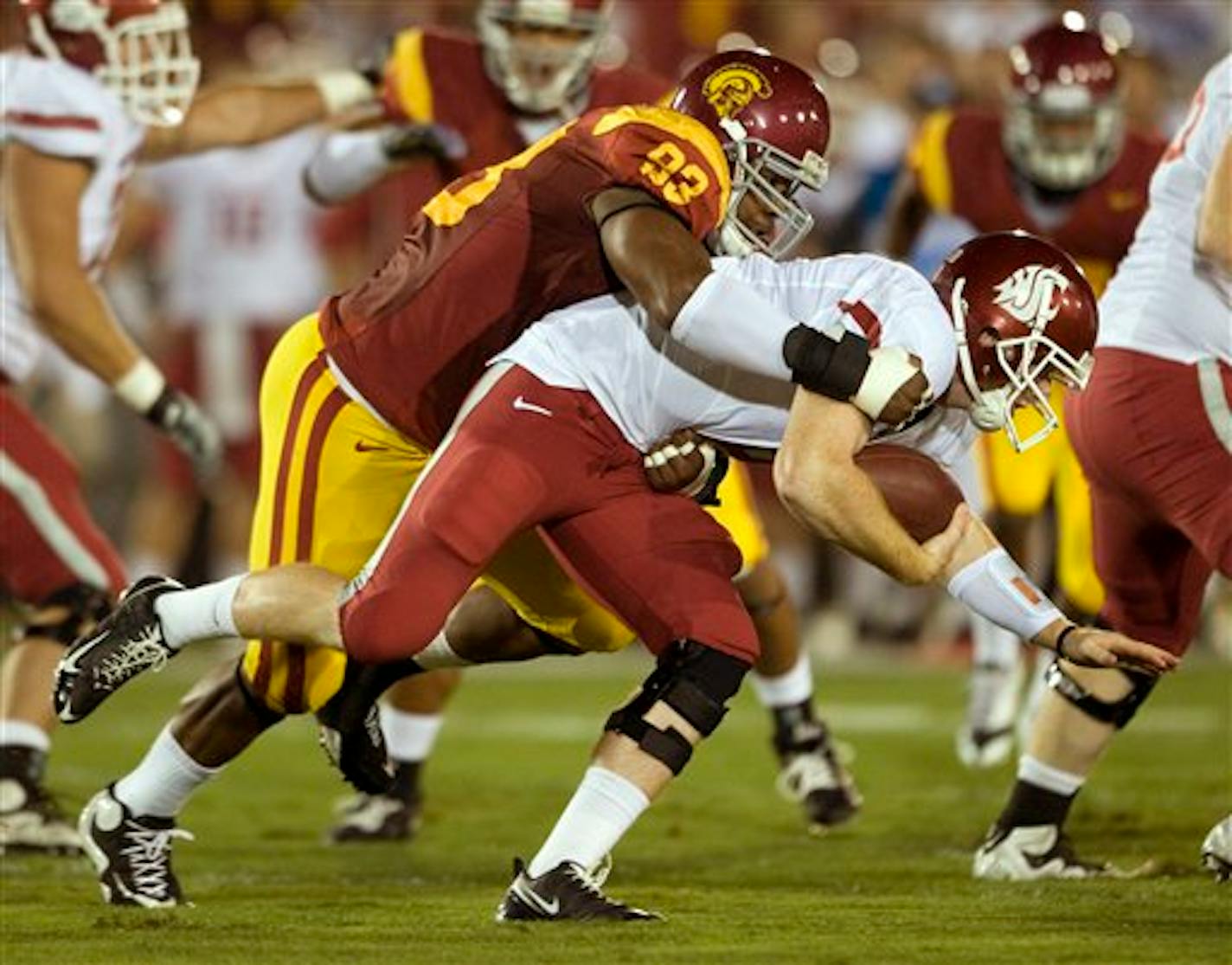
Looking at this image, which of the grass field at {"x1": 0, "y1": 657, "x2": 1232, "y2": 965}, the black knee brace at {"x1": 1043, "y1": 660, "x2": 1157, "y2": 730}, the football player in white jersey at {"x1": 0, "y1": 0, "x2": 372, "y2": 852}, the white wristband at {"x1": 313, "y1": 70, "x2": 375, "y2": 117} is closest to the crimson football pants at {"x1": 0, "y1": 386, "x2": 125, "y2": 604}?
the football player in white jersey at {"x1": 0, "y1": 0, "x2": 372, "y2": 852}

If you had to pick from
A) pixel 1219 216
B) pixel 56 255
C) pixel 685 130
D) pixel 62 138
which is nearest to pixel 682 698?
pixel 685 130

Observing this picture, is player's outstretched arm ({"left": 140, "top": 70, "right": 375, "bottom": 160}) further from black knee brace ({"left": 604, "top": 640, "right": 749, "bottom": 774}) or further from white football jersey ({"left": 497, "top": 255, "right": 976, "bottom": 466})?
black knee brace ({"left": 604, "top": 640, "right": 749, "bottom": 774})

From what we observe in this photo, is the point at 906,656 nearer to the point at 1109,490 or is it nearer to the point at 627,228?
the point at 1109,490

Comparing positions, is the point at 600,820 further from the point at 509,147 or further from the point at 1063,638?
the point at 509,147

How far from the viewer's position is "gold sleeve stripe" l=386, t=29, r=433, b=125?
659 cm

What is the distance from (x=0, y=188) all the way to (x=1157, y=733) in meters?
3.62

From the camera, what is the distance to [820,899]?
197 inches

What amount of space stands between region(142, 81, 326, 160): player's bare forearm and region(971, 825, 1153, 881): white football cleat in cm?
232

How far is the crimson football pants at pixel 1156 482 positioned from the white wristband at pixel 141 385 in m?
1.88

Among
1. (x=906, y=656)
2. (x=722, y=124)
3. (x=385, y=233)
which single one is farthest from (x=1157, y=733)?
(x=385, y=233)

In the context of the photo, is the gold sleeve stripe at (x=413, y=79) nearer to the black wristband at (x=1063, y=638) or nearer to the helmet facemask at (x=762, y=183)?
the helmet facemask at (x=762, y=183)

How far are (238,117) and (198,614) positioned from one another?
1986 mm

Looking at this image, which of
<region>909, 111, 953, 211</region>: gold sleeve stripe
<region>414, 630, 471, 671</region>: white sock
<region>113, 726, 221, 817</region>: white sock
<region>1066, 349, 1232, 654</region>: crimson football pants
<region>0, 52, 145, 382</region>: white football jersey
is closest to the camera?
<region>113, 726, 221, 817</region>: white sock

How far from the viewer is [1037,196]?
734cm
